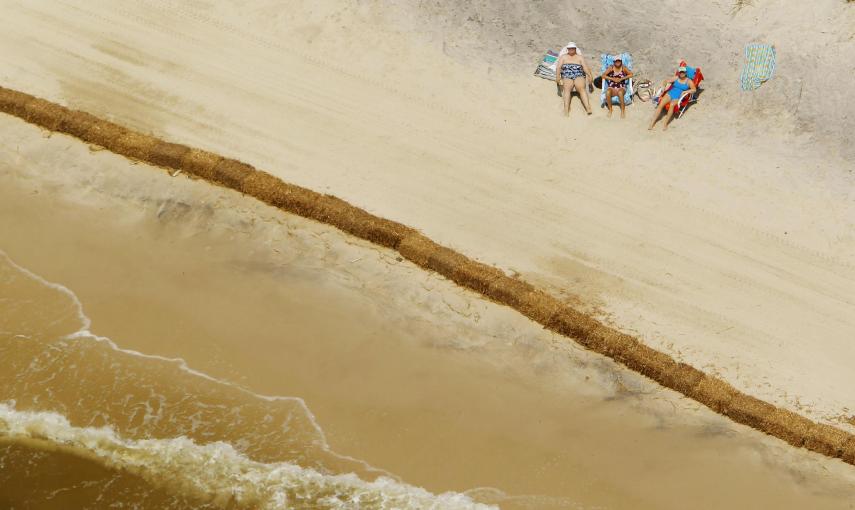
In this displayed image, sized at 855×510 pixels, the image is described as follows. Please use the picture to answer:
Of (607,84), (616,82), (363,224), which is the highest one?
(616,82)

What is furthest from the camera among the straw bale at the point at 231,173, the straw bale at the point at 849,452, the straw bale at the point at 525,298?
the straw bale at the point at 231,173

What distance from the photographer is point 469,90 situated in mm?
21906

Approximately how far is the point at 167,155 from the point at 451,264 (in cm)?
768

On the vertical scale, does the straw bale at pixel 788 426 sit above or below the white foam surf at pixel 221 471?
above

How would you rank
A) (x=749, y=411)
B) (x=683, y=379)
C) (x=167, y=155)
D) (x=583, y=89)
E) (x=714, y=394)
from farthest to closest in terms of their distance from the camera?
(x=583, y=89) < (x=167, y=155) < (x=683, y=379) < (x=714, y=394) < (x=749, y=411)

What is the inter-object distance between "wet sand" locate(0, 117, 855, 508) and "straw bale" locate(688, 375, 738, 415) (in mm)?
266

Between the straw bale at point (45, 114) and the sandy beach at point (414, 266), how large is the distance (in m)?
0.38

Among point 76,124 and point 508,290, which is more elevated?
point 508,290

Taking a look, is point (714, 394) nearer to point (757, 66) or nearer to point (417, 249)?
point (417, 249)

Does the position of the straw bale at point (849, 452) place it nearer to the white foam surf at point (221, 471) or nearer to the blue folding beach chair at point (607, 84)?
the white foam surf at point (221, 471)

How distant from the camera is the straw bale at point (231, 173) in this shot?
61.8ft

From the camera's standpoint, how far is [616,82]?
2145cm

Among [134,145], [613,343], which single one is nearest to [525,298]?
[613,343]

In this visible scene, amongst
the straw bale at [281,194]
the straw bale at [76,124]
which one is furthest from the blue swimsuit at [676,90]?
the straw bale at [76,124]
